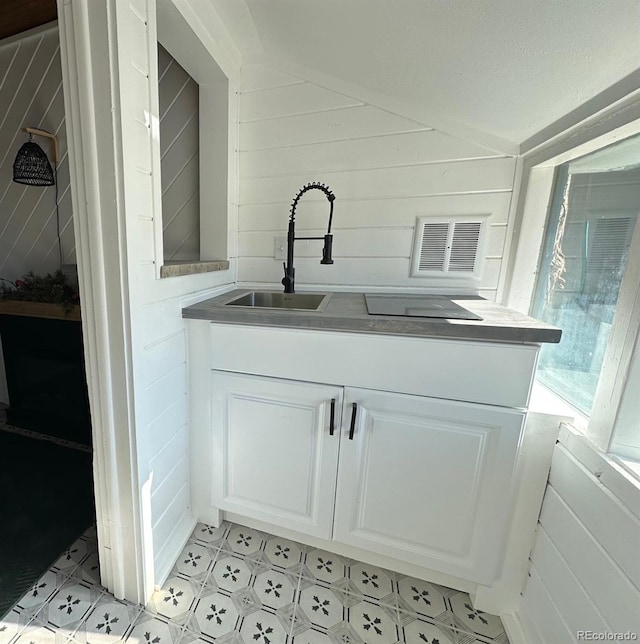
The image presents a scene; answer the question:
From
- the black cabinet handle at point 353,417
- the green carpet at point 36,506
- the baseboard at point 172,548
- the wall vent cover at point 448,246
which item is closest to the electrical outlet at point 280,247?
the wall vent cover at point 448,246

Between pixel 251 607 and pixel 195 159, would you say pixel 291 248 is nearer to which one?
pixel 195 159

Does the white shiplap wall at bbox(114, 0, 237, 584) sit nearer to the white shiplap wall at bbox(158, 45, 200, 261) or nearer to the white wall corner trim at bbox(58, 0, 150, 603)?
the white wall corner trim at bbox(58, 0, 150, 603)

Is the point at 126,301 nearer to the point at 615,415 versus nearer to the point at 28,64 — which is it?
the point at 615,415

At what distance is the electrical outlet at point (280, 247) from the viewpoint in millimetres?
1567

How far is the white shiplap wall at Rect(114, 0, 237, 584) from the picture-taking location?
81cm

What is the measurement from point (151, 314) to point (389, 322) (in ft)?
2.47

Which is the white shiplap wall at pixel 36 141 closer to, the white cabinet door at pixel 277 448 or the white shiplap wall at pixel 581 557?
the white cabinet door at pixel 277 448

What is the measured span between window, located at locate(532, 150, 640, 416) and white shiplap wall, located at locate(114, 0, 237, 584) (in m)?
1.40
